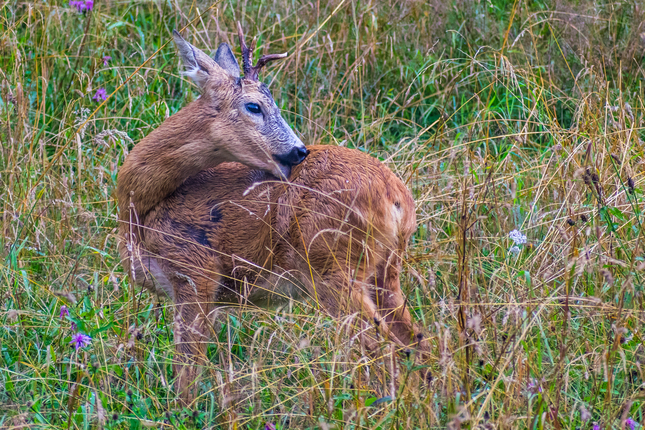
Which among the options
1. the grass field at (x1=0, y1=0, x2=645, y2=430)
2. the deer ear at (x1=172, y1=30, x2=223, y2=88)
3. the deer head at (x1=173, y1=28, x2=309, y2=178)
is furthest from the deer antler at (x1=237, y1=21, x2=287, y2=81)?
the grass field at (x1=0, y1=0, x2=645, y2=430)

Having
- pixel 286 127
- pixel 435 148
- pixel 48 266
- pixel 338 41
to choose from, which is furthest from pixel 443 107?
pixel 48 266

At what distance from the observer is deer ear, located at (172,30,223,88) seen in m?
3.58

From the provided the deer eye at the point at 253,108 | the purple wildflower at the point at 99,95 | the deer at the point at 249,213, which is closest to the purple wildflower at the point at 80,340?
the deer at the point at 249,213

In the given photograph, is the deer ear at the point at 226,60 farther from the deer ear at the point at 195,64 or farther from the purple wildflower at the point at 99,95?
the purple wildflower at the point at 99,95

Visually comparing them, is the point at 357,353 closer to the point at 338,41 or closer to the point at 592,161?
the point at 592,161

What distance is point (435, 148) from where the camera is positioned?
4965mm

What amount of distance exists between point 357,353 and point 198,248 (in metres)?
0.92

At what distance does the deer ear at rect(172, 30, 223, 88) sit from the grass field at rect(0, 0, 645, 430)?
399mm

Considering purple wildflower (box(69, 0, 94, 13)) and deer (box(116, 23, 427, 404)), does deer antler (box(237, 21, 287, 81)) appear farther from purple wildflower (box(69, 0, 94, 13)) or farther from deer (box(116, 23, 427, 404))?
purple wildflower (box(69, 0, 94, 13))

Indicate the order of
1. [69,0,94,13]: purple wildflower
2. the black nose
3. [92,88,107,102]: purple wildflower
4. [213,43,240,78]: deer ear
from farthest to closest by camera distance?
[69,0,94,13]: purple wildflower → [92,88,107,102]: purple wildflower → [213,43,240,78]: deer ear → the black nose

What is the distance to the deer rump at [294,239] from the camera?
3.24 m

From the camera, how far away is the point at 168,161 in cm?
351

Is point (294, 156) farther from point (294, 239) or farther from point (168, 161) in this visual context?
point (168, 161)

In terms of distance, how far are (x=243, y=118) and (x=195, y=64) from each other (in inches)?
14.7
